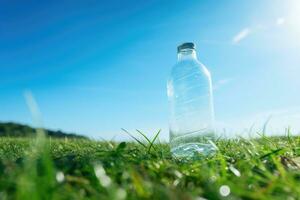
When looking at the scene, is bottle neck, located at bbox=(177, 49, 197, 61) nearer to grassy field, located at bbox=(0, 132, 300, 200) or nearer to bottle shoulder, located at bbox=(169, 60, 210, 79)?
bottle shoulder, located at bbox=(169, 60, 210, 79)

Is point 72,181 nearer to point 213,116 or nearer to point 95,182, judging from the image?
point 95,182

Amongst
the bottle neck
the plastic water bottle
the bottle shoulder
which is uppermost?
the bottle neck

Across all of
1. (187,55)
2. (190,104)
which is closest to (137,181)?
(187,55)

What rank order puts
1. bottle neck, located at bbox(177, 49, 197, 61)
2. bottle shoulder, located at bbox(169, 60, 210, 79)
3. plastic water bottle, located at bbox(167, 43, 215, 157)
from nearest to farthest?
bottle neck, located at bbox(177, 49, 197, 61)
plastic water bottle, located at bbox(167, 43, 215, 157)
bottle shoulder, located at bbox(169, 60, 210, 79)

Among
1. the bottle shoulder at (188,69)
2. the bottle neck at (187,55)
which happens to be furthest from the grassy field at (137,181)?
the bottle shoulder at (188,69)

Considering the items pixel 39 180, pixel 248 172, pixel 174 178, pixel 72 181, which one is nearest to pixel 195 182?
pixel 174 178

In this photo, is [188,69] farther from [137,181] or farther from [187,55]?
[137,181]

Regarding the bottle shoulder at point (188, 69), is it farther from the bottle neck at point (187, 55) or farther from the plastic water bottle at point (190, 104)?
the bottle neck at point (187, 55)

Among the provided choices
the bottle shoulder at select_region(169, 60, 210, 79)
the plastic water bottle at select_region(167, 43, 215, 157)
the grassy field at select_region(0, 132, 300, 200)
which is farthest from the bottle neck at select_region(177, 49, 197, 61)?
the grassy field at select_region(0, 132, 300, 200)
